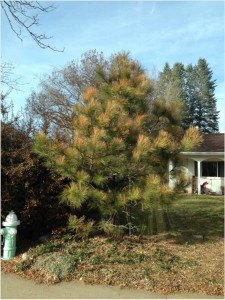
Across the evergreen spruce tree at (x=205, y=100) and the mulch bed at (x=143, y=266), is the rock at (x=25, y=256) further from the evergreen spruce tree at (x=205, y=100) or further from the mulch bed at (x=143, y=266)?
the evergreen spruce tree at (x=205, y=100)

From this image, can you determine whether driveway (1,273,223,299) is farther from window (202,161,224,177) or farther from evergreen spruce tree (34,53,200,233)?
window (202,161,224,177)

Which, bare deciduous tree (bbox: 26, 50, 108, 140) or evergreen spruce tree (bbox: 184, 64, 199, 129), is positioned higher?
evergreen spruce tree (bbox: 184, 64, 199, 129)

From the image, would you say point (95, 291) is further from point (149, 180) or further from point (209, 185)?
point (209, 185)

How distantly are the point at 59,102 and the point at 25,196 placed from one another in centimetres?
1579

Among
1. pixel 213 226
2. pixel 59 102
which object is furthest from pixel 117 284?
pixel 59 102

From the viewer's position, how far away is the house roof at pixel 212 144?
19.5 m

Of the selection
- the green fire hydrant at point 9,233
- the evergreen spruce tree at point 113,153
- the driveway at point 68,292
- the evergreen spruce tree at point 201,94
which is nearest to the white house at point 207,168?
the evergreen spruce tree at point 113,153

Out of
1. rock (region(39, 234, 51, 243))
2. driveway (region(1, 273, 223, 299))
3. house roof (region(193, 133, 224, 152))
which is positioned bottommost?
driveway (region(1, 273, 223, 299))

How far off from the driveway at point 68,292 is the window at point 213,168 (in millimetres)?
16122

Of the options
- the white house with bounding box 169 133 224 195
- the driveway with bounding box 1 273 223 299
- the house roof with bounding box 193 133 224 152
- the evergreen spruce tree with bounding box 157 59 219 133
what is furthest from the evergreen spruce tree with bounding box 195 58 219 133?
the driveway with bounding box 1 273 223 299

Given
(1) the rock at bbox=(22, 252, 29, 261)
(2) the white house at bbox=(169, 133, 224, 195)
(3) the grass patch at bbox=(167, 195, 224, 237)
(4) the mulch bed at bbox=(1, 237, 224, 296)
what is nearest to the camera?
(4) the mulch bed at bbox=(1, 237, 224, 296)

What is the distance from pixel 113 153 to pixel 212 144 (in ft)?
53.1

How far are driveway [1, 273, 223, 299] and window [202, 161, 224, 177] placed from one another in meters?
16.1

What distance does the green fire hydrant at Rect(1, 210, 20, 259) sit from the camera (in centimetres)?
535
